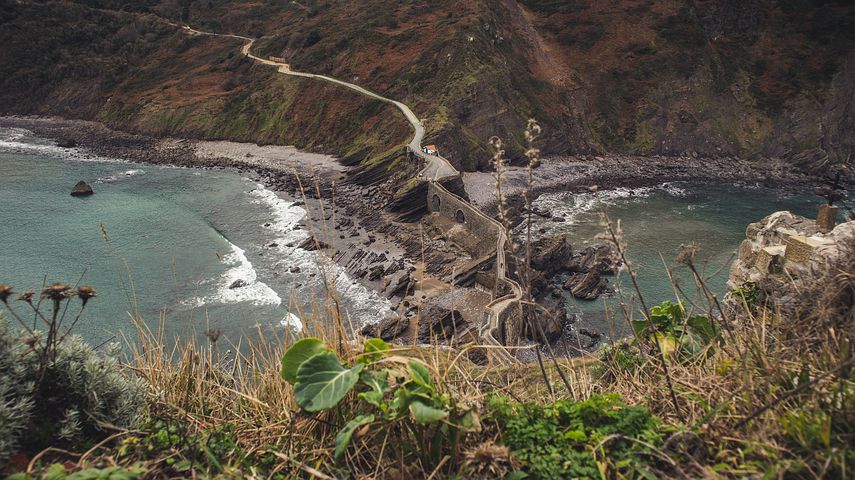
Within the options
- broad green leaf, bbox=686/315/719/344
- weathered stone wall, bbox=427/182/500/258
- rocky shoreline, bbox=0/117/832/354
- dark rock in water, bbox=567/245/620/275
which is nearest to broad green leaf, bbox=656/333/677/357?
broad green leaf, bbox=686/315/719/344

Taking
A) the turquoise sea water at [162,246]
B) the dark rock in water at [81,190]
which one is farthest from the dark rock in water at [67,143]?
the dark rock in water at [81,190]

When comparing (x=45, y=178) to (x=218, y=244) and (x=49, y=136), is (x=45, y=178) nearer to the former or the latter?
(x=49, y=136)

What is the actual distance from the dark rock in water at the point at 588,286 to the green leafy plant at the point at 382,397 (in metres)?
31.8

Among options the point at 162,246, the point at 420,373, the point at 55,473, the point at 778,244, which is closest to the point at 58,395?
the point at 55,473

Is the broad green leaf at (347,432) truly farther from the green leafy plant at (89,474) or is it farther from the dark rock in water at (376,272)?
the dark rock in water at (376,272)

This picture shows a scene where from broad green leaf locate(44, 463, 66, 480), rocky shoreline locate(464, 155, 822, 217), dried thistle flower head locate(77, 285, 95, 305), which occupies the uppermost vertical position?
dried thistle flower head locate(77, 285, 95, 305)

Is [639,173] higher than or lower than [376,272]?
lower

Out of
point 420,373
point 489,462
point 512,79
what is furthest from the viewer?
point 512,79

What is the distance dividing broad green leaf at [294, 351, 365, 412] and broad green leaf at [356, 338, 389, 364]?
305 mm

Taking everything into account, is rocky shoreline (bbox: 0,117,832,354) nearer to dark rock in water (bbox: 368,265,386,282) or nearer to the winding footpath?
dark rock in water (bbox: 368,265,386,282)

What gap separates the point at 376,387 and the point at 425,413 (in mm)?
493

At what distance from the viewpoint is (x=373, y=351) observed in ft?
12.5

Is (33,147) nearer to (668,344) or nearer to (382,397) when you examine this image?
(382,397)

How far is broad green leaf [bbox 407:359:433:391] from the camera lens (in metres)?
3.38
